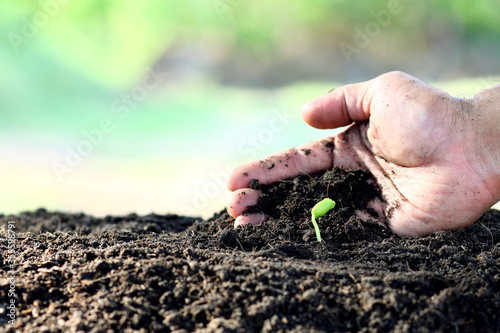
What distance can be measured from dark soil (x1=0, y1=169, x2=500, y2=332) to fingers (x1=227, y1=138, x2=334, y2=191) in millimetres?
495

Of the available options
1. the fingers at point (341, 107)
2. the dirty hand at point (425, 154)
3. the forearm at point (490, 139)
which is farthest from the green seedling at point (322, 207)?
the forearm at point (490, 139)

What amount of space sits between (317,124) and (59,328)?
62.8 inches

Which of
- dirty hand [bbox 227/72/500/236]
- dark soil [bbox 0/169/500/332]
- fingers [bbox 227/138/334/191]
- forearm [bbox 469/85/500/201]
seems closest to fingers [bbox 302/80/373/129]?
dirty hand [bbox 227/72/500/236]

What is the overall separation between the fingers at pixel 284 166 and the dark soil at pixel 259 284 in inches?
19.5

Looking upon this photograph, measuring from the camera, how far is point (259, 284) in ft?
3.69

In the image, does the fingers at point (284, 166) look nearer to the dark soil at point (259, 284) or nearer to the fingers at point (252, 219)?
the fingers at point (252, 219)

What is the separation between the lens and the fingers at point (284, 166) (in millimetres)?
2145

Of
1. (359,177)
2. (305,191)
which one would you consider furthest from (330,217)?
(359,177)

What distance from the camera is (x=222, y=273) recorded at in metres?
1.17

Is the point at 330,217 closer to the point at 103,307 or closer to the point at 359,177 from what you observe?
the point at 359,177

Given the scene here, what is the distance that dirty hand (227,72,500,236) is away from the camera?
1853 millimetres

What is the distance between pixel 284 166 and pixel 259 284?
A: 3.63ft

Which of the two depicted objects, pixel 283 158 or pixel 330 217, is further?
pixel 283 158

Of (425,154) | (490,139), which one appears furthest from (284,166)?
(490,139)
